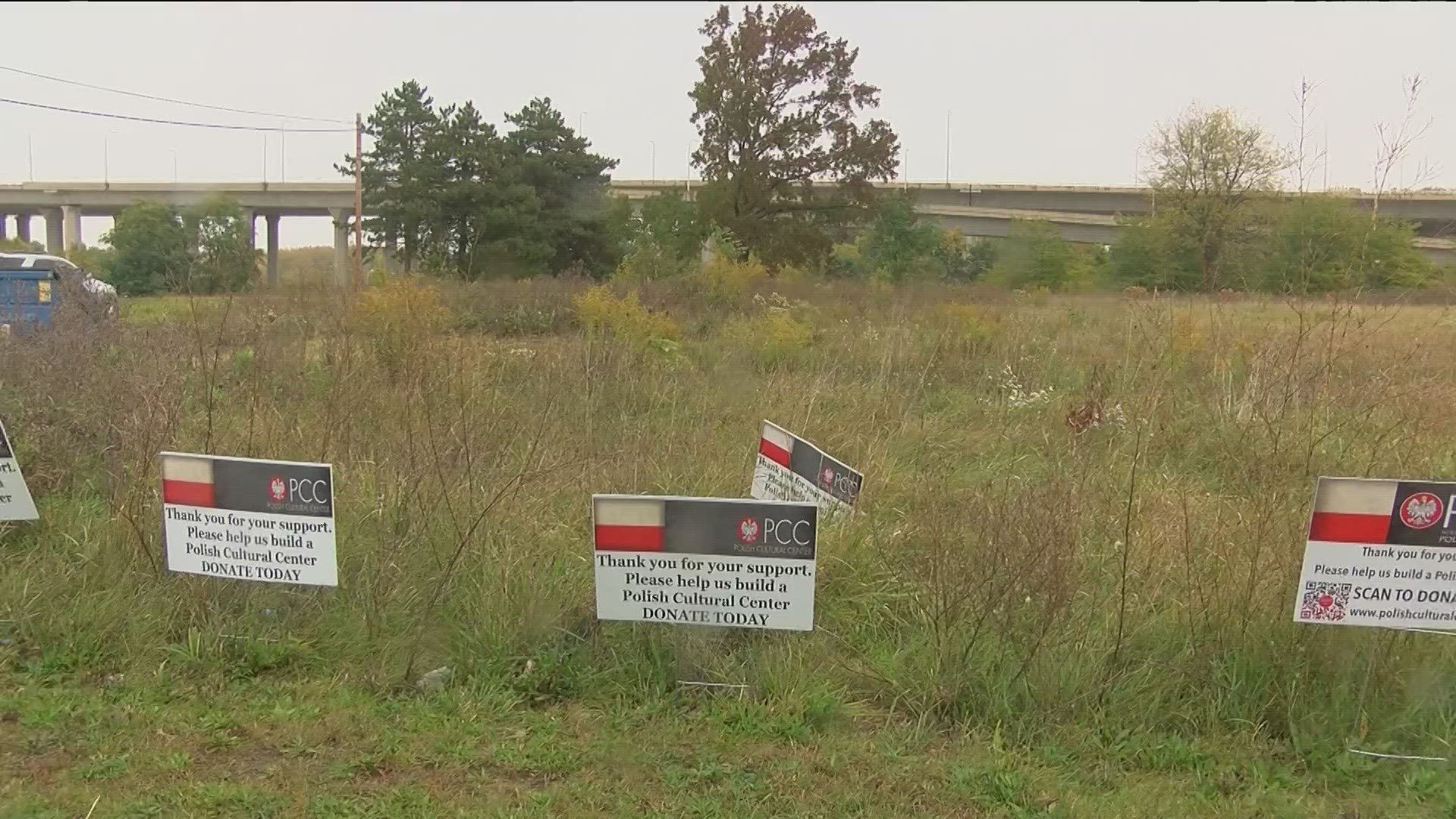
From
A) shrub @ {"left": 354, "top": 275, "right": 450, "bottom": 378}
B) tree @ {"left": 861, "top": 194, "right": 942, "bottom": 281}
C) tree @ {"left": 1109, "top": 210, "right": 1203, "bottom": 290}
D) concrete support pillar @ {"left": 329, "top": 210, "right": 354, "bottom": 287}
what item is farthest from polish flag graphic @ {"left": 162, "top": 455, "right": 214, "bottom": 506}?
concrete support pillar @ {"left": 329, "top": 210, "right": 354, "bottom": 287}

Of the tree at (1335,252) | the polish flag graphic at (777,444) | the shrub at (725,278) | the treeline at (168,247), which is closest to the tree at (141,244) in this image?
the treeline at (168,247)

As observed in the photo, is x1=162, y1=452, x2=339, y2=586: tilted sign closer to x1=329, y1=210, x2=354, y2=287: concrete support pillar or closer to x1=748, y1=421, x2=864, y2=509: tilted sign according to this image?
x1=748, y1=421, x2=864, y2=509: tilted sign

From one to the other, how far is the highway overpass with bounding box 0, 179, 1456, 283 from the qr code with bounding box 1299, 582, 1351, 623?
50794mm

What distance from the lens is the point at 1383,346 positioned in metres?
8.55

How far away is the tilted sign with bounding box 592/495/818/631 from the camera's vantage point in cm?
328

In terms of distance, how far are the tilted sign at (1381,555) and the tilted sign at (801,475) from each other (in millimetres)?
1819

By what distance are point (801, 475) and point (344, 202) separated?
192 ft

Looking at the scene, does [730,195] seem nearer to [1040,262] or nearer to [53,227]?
[1040,262]

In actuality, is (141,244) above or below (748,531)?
above

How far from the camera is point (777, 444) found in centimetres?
443

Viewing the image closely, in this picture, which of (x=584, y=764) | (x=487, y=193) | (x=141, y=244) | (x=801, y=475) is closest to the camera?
(x=584, y=764)

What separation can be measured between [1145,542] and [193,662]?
3.82 meters

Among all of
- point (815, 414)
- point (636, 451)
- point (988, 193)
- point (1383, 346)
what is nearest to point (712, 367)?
point (815, 414)

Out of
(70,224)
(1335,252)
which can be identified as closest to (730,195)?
(1335,252)
